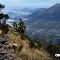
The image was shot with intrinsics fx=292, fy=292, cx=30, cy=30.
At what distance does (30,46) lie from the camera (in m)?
43.5

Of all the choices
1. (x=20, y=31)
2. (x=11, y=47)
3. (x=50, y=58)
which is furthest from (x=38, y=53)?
(x=20, y=31)

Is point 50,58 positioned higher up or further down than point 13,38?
further down

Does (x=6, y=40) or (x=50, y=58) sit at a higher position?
(x=6, y=40)

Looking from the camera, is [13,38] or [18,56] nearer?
[18,56]

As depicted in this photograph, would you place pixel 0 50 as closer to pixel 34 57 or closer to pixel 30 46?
pixel 34 57

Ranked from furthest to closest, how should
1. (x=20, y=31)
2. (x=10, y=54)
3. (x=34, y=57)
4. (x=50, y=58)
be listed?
1. (x=20, y=31)
2. (x=50, y=58)
3. (x=34, y=57)
4. (x=10, y=54)

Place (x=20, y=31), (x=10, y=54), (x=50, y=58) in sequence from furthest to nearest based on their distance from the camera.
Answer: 1. (x=20, y=31)
2. (x=50, y=58)
3. (x=10, y=54)

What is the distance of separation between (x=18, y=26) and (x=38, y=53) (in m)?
16.6

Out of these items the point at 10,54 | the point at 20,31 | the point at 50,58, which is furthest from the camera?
the point at 20,31

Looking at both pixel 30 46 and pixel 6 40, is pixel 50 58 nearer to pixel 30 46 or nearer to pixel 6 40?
pixel 30 46

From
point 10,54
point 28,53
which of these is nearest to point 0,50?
point 10,54

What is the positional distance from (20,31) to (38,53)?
14377mm

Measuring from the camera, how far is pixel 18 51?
3806cm

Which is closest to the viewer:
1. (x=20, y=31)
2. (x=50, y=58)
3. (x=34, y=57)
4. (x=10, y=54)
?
(x=10, y=54)
